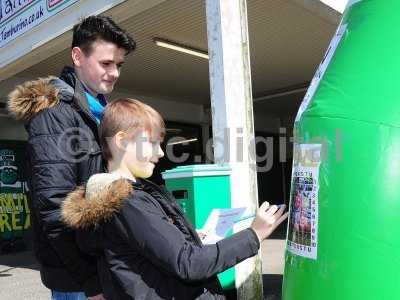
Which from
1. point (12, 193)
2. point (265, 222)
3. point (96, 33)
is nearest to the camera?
point (265, 222)

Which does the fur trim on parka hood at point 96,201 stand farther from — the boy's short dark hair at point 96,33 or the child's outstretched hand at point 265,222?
the boy's short dark hair at point 96,33

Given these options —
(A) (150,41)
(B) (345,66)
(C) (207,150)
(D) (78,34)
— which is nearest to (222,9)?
(D) (78,34)

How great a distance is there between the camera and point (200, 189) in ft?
12.8

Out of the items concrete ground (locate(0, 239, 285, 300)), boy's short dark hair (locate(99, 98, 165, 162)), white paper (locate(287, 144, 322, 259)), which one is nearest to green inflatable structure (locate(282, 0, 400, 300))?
→ white paper (locate(287, 144, 322, 259))

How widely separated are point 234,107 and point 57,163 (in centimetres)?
264

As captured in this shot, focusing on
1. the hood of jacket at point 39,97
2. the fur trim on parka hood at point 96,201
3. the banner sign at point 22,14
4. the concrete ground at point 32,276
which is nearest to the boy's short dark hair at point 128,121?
the fur trim on parka hood at point 96,201

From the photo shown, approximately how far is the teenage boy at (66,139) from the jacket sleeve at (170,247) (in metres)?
0.34

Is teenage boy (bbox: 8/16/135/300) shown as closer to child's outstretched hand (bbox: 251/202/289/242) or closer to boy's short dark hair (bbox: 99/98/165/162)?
boy's short dark hair (bbox: 99/98/165/162)

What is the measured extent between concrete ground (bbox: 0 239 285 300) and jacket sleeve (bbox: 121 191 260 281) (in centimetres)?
400

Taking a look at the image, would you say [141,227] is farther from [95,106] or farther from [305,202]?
[95,106]

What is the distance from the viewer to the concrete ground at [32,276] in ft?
20.5

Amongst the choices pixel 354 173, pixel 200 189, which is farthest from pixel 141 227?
pixel 200 189

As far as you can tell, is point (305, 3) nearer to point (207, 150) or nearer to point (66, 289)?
point (66, 289)

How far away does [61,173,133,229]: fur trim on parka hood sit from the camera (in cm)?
149
